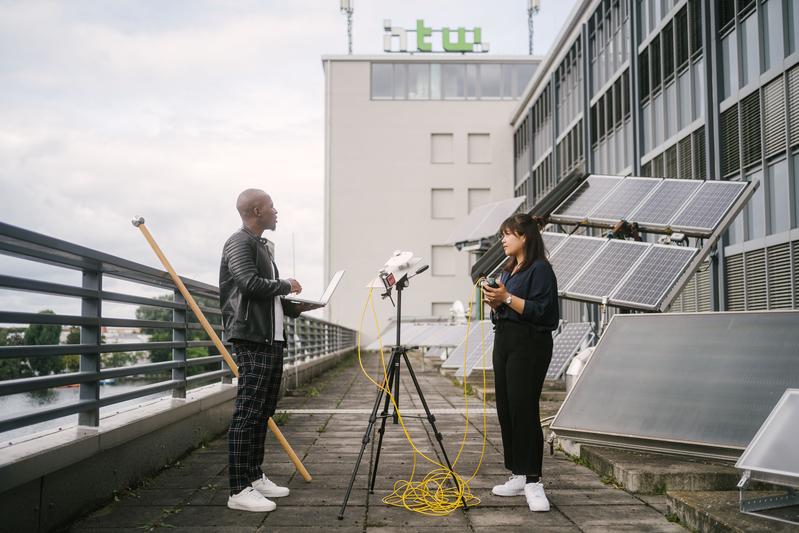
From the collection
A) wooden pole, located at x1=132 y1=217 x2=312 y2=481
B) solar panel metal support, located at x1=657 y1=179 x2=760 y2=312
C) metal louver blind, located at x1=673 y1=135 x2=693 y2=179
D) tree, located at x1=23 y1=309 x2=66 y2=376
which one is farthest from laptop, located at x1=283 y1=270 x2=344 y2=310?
metal louver blind, located at x1=673 y1=135 x2=693 y2=179

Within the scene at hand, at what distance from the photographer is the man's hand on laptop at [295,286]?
474cm

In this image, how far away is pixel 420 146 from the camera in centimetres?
4112

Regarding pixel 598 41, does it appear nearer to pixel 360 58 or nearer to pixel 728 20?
pixel 728 20

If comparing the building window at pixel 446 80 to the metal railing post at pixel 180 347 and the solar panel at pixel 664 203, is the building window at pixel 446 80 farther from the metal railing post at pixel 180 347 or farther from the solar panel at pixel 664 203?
the metal railing post at pixel 180 347

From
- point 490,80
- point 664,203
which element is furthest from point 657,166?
point 490,80

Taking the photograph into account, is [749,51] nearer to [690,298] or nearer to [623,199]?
[690,298]

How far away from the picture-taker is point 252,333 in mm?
4594

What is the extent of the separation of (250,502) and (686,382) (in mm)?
3061

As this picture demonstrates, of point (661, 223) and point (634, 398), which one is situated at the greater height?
point (661, 223)

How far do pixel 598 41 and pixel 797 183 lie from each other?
12.5m

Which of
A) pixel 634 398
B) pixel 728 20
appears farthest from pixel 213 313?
pixel 728 20

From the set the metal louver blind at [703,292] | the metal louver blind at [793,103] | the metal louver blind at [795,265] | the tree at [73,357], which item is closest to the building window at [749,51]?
the metal louver blind at [793,103]

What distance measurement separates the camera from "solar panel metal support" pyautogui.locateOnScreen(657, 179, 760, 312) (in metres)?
6.16

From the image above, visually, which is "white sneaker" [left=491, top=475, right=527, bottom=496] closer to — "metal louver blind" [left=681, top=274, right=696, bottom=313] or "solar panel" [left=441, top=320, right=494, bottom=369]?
"solar panel" [left=441, top=320, right=494, bottom=369]
